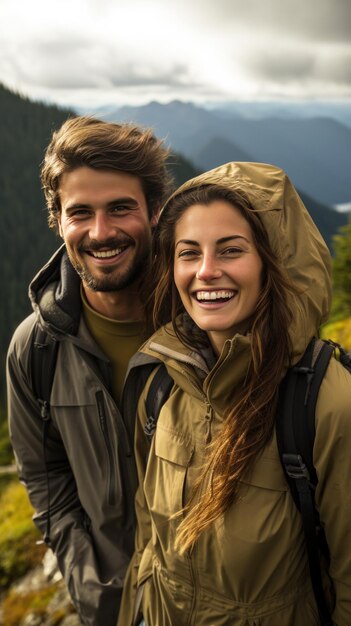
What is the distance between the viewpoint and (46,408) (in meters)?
3.35

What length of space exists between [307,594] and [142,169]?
2.51m

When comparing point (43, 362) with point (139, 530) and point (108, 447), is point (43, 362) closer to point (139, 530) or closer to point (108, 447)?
point (108, 447)

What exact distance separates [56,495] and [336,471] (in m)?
2.23

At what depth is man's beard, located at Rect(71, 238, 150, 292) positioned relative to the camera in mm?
3203

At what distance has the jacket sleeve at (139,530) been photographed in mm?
2855

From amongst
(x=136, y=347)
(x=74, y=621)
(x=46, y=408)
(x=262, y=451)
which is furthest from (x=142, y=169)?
(x=74, y=621)

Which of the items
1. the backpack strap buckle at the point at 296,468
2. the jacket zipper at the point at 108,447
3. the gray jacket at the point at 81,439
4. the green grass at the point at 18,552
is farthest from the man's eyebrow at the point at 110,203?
the green grass at the point at 18,552

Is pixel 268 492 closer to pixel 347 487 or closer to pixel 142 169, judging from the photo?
pixel 347 487

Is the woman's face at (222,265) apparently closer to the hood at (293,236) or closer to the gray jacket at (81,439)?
the hood at (293,236)

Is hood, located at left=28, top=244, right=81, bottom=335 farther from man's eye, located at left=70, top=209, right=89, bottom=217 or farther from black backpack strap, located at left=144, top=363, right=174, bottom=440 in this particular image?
black backpack strap, located at left=144, top=363, right=174, bottom=440

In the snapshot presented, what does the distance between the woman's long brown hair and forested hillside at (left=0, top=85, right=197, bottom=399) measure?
238 feet

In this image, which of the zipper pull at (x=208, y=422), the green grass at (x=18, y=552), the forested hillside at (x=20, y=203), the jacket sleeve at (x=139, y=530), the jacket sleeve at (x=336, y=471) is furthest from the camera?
the forested hillside at (x=20, y=203)

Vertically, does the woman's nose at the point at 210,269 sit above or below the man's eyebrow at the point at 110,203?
below

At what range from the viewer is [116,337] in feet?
11.0
